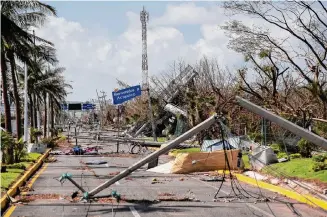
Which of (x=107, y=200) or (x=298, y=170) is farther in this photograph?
(x=298, y=170)

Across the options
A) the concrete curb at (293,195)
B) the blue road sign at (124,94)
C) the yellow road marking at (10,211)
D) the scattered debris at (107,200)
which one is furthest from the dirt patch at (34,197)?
the blue road sign at (124,94)

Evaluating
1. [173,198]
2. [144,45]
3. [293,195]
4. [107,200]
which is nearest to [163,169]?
[173,198]

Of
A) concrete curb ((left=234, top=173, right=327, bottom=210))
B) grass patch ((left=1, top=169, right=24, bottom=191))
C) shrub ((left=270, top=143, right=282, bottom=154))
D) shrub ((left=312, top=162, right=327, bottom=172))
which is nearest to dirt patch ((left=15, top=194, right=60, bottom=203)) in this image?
grass patch ((left=1, top=169, right=24, bottom=191))

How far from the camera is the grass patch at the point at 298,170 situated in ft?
50.8

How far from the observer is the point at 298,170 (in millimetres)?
16906

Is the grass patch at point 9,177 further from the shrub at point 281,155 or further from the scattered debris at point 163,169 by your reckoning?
the shrub at point 281,155

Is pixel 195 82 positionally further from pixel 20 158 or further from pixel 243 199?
pixel 243 199

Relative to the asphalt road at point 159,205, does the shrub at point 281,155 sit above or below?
above

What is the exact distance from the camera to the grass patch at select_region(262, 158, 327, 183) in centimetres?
1549

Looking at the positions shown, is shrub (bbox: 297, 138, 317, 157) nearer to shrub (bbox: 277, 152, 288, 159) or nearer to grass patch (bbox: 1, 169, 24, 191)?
shrub (bbox: 277, 152, 288, 159)

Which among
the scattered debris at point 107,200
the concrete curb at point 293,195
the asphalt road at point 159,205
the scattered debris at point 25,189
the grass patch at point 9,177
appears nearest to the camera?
the asphalt road at point 159,205

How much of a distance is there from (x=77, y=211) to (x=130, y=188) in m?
4.36

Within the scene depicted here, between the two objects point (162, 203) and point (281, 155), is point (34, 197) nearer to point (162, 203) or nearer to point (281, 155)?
point (162, 203)

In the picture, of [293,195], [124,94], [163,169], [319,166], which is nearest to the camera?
[293,195]
